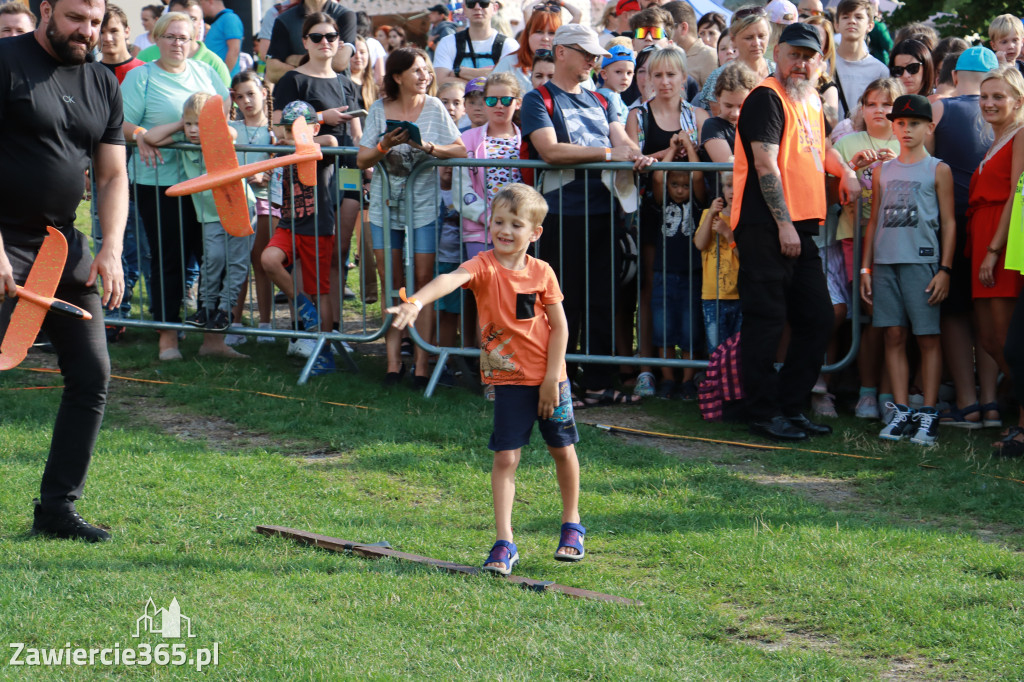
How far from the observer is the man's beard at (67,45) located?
4.98 m

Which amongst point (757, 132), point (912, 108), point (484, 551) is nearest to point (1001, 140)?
point (912, 108)

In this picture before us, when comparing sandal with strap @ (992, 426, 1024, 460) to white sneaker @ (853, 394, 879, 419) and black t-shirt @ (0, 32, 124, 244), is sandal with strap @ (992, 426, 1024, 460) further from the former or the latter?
black t-shirt @ (0, 32, 124, 244)

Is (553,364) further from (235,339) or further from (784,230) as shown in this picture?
(235,339)

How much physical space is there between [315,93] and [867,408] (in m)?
4.59

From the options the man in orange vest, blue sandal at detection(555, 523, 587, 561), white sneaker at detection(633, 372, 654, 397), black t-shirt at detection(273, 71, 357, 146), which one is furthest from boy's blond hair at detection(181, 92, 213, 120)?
blue sandal at detection(555, 523, 587, 561)

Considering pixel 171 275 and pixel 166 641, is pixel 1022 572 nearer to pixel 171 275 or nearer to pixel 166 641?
pixel 166 641

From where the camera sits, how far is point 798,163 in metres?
7.00

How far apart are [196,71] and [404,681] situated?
251 inches

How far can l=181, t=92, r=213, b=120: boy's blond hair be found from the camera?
335 inches

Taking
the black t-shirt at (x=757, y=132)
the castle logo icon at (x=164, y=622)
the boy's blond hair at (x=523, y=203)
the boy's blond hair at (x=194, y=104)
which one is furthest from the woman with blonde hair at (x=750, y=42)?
the castle logo icon at (x=164, y=622)

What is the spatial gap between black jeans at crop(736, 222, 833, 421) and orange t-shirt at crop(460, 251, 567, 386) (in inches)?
92.9

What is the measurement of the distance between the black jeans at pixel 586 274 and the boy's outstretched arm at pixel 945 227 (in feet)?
6.50

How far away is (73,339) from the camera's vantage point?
532 centimetres

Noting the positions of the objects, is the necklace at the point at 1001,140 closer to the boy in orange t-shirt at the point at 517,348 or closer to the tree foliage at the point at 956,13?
the boy in orange t-shirt at the point at 517,348
